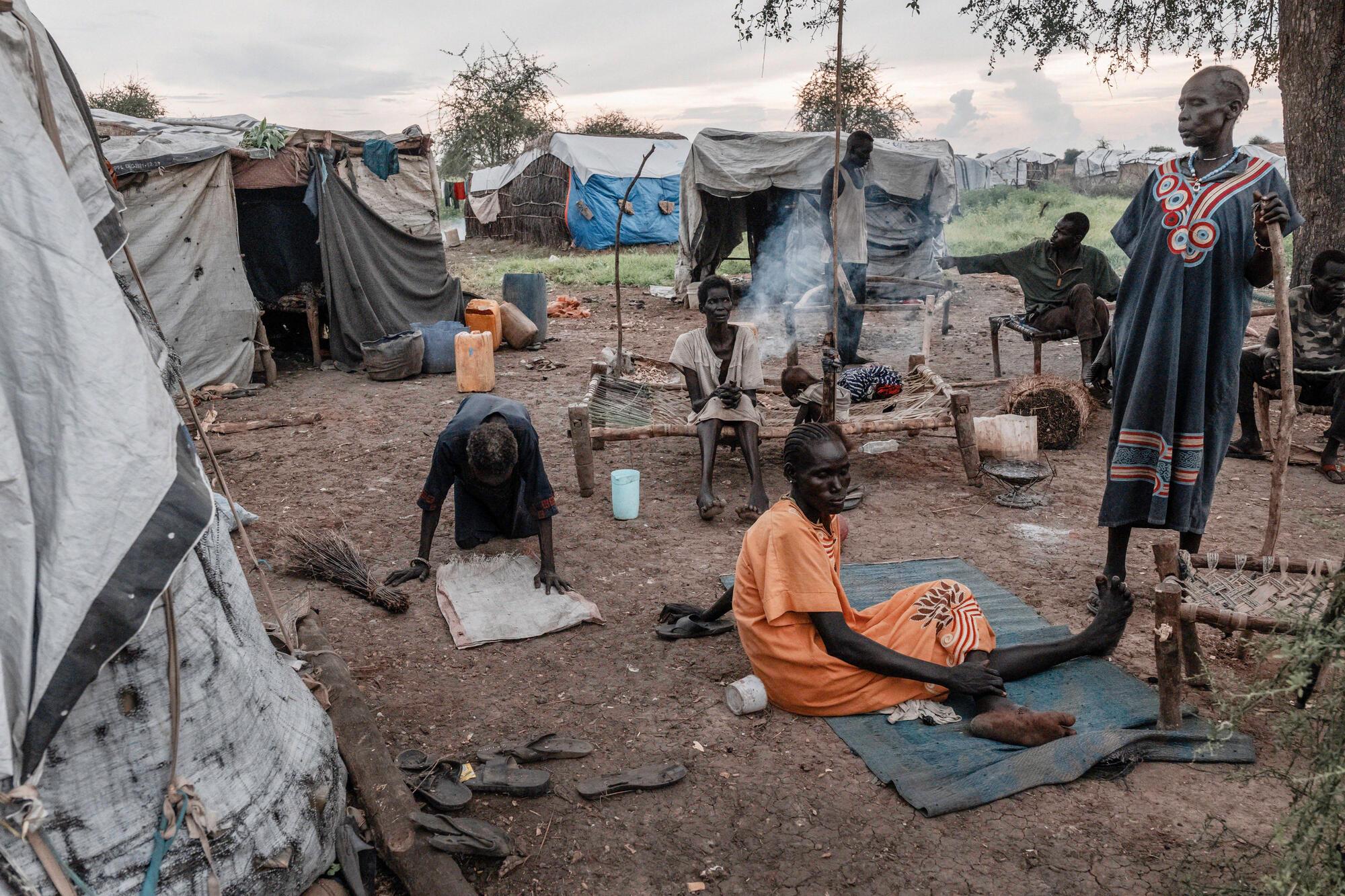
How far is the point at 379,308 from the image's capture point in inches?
376

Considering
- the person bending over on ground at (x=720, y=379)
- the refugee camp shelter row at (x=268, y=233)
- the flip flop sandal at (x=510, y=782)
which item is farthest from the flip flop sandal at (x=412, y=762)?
the refugee camp shelter row at (x=268, y=233)

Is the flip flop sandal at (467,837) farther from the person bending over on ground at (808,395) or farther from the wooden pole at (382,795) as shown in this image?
the person bending over on ground at (808,395)

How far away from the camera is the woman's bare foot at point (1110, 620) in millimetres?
3064

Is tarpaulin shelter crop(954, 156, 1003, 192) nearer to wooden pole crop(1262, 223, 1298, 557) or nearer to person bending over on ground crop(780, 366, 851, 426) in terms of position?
person bending over on ground crop(780, 366, 851, 426)

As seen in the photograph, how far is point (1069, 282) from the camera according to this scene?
7.19 metres

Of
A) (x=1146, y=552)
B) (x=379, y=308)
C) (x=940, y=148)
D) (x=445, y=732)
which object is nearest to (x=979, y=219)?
(x=940, y=148)

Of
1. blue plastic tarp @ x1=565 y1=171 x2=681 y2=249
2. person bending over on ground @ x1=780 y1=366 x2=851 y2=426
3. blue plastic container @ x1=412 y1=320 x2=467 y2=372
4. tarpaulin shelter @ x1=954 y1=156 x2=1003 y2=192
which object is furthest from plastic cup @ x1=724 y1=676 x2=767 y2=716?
tarpaulin shelter @ x1=954 y1=156 x2=1003 y2=192

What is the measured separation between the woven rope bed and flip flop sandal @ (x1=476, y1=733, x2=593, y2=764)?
2525 mm

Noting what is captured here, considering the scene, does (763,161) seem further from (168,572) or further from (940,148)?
(168,572)

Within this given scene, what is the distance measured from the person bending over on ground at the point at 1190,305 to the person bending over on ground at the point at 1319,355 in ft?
7.96

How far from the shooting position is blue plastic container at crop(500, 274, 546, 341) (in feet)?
34.0

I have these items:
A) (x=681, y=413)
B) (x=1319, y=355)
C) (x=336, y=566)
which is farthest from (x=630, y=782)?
(x=1319, y=355)

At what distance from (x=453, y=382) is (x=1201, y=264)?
682cm

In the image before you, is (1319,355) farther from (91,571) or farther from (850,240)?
(91,571)
